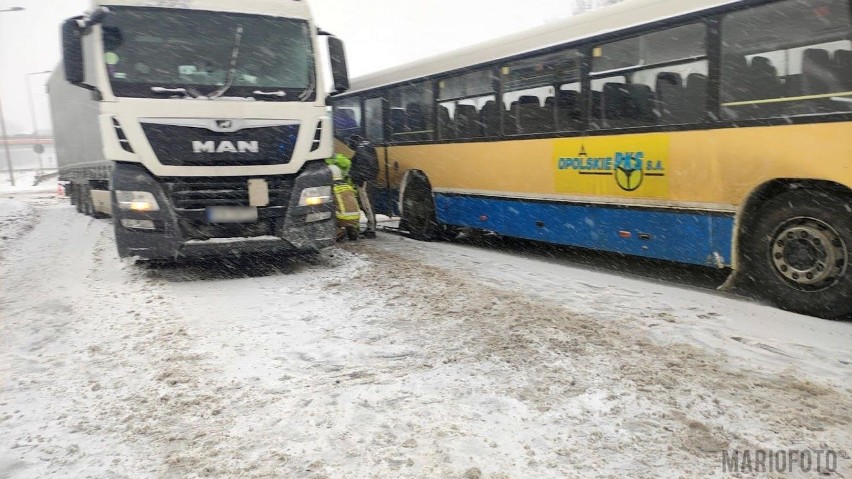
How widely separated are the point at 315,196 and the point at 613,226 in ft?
11.6

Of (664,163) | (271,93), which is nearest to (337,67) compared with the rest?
(271,93)

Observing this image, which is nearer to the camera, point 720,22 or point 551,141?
point 720,22

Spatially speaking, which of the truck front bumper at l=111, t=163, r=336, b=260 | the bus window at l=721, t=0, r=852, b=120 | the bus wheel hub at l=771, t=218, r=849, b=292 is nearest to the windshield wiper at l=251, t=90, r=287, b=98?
the truck front bumper at l=111, t=163, r=336, b=260

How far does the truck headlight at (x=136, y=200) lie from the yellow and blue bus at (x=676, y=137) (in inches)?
180

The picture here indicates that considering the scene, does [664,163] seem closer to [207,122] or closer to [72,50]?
[207,122]

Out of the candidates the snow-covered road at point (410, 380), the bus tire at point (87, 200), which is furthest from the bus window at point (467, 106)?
the bus tire at point (87, 200)

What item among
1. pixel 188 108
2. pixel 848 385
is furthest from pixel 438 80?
pixel 848 385

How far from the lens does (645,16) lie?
6.48 meters

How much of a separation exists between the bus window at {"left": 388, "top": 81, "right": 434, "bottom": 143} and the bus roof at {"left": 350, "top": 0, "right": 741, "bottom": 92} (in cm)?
23

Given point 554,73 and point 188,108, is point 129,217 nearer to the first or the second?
point 188,108

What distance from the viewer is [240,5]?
289 inches

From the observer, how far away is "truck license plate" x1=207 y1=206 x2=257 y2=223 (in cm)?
688

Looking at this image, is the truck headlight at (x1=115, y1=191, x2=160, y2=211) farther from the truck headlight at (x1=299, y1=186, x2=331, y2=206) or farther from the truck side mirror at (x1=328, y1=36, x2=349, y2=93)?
the truck side mirror at (x1=328, y1=36, x2=349, y2=93)

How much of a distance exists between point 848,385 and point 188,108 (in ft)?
21.2
